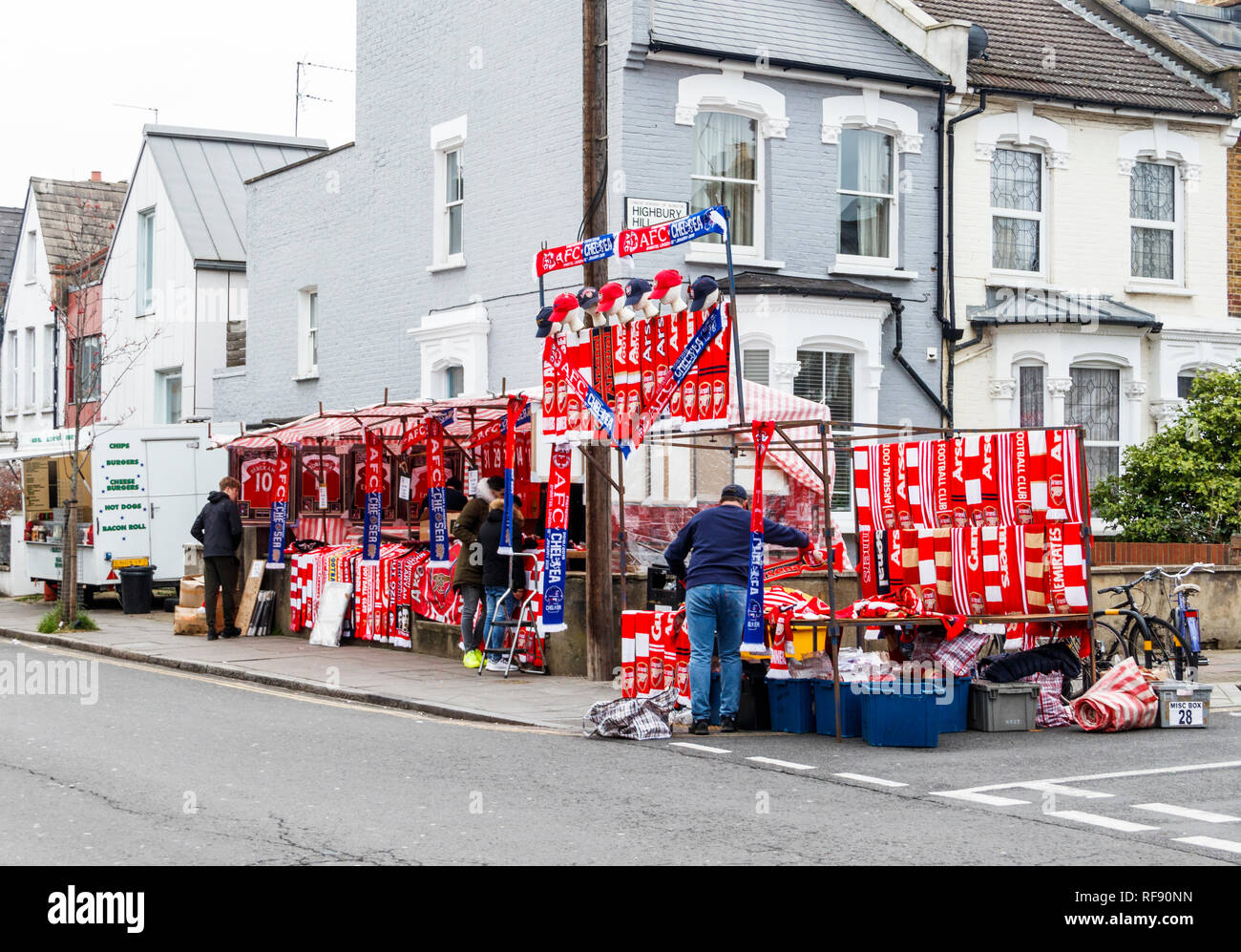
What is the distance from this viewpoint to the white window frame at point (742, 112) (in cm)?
2006

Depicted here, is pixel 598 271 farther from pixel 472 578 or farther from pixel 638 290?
pixel 472 578

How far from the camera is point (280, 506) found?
21125mm

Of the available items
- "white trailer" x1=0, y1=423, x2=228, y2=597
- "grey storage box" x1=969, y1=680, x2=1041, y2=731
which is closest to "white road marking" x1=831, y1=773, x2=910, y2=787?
"grey storage box" x1=969, y1=680, x2=1041, y2=731

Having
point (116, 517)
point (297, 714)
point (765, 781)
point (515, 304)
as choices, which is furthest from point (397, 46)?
point (765, 781)

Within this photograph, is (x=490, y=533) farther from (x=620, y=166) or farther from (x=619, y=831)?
(x=619, y=831)

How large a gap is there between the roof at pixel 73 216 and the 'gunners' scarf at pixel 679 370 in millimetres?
23997

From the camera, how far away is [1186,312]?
75.2 ft

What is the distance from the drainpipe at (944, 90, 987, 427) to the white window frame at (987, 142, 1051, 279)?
62 cm

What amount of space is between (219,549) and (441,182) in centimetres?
661

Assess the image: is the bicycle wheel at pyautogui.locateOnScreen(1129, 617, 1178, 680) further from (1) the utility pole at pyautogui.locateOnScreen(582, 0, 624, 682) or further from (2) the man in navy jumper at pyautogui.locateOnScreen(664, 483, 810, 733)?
(1) the utility pole at pyautogui.locateOnScreen(582, 0, 624, 682)

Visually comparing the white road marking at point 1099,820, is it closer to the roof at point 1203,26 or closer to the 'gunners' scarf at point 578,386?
the 'gunners' scarf at point 578,386

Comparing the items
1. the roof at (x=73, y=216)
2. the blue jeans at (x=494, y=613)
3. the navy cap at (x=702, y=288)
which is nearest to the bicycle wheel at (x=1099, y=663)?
the navy cap at (x=702, y=288)

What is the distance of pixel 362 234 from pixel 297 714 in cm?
1311

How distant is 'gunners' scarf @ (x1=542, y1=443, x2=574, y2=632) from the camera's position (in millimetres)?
15391
